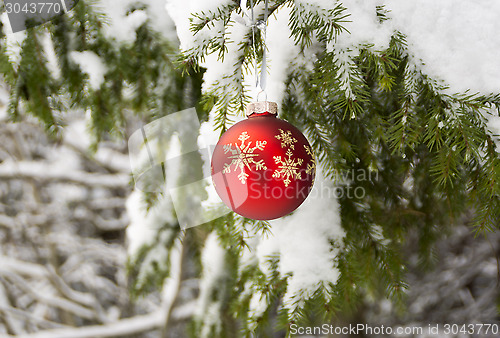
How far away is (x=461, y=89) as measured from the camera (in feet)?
2.65

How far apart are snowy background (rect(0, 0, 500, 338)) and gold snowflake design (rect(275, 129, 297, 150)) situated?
0.62 feet

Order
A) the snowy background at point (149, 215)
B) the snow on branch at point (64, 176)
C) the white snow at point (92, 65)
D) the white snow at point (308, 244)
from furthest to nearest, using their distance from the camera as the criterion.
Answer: the snow on branch at point (64, 176) → the white snow at point (92, 65) → the white snow at point (308, 244) → the snowy background at point (149, 215)

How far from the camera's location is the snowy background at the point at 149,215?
83 cm

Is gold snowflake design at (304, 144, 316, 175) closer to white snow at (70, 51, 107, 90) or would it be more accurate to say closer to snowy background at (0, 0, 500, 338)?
snowy background at (0, 0, 500, 338)

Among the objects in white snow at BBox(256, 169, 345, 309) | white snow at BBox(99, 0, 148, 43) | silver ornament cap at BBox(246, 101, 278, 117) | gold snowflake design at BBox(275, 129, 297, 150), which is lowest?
white snow at BBox(256, 169, 345, 309)

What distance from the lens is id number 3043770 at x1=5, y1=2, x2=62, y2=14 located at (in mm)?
1055

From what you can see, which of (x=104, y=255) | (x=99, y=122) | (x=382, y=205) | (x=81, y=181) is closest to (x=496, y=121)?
(x=382, y=205)

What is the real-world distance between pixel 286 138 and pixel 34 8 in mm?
773

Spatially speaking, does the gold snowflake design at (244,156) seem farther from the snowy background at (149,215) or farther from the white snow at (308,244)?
the white snow at (308,244)

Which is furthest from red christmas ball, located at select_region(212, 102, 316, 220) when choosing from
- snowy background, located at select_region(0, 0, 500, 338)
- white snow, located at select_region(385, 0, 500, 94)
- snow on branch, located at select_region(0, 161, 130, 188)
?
snow on branch, located at select_region(0, 161, 130, 188)

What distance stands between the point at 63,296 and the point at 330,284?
286 centimetres

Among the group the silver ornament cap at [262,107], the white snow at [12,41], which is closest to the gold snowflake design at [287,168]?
the silver ornament cap at [262,107]

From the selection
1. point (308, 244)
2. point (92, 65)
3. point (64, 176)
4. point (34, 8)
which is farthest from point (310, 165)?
point (64, 176)

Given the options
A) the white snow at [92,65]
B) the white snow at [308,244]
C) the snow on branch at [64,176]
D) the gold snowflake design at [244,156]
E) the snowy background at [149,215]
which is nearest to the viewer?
the gold snowflake design at [244,156]
